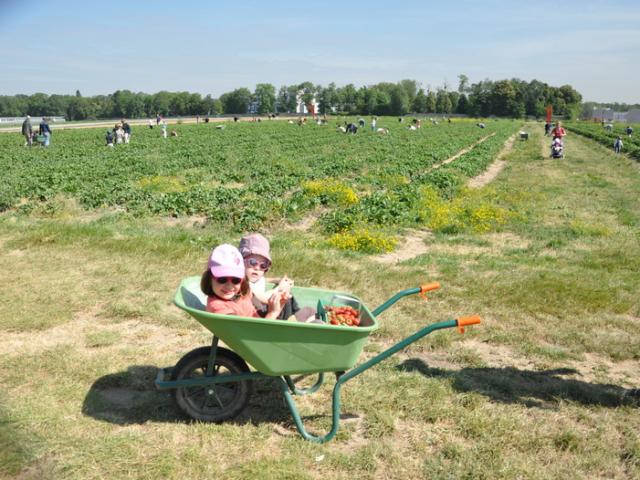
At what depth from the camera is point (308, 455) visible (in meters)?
3.90

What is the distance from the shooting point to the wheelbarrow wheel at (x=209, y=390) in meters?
4.20

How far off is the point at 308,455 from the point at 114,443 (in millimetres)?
1412

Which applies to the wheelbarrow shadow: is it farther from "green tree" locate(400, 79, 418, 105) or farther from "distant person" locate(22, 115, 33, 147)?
"green tree" locate(400, 79, 418, 105)

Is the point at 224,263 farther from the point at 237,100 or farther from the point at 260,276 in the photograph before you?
the point at 237,100

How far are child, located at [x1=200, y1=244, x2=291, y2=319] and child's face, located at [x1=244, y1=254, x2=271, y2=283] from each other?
328 millimetres

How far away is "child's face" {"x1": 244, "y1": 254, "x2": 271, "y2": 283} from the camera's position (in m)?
4.56

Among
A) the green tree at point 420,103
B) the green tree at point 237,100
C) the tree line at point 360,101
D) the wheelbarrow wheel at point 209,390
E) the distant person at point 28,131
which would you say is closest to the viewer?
the wheelbarrow wheel at point 209,390

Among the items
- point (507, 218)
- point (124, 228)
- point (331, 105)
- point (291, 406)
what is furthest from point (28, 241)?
point (331, 105)

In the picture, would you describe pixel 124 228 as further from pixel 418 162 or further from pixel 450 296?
pixel 418 162

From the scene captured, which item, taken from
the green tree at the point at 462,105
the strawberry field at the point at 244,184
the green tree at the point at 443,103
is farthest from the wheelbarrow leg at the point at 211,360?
the green tree at the point at 462,105

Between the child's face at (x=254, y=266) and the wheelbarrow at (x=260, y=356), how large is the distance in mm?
434

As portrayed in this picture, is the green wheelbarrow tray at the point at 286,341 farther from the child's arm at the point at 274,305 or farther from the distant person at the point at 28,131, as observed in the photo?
the distant person at the point at 28,131

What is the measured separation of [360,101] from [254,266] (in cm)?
16391

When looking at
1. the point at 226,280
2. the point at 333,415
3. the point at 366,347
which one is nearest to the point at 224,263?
the point at 226,280
